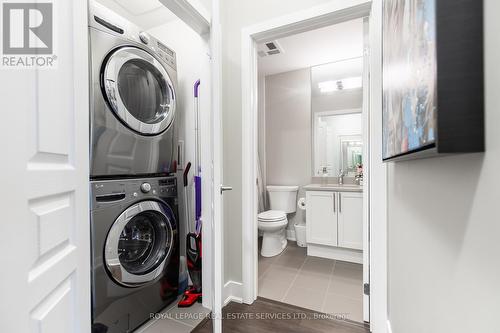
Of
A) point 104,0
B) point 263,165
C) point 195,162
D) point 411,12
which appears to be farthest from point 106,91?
point 263,165

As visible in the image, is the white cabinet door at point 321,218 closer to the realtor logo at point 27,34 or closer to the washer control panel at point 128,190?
the washer control panel at point 128,190

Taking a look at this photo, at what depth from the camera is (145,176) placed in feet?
4.99

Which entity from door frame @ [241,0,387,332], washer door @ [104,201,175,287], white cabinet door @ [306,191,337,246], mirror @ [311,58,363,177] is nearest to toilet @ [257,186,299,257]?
white cabinet door @ [306,191,337,246]

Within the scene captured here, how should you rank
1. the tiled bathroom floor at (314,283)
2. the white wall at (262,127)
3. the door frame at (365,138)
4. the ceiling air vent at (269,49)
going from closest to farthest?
A: the door frame at (365,138)
the tiled bathroom floor at (314,283)
the ceiling air vent at (269,49)
the white wall at (262,127)

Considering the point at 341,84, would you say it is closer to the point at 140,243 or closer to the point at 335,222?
the point at 335,222

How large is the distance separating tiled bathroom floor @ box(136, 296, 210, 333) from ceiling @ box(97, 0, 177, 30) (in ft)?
8.40

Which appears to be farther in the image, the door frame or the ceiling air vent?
the ceiling air vent

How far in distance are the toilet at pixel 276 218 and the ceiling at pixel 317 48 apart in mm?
1756

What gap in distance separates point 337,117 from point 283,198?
1368 mm

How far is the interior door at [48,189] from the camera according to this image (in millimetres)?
488

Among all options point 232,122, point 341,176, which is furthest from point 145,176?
point 341,176

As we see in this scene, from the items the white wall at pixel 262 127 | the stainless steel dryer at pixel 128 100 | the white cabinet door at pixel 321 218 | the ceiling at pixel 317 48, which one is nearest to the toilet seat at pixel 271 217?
the white cabinet door at pixel 321 218

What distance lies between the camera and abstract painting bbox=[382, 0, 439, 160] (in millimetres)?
420

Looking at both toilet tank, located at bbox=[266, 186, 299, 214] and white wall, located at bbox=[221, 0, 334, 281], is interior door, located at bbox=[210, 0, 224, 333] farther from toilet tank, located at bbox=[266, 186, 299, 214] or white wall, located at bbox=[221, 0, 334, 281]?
toilet tank, located at bbox=[266, 186, 299, 214]
